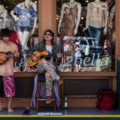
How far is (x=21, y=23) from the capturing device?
22.4 ft

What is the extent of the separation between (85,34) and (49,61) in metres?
1.08

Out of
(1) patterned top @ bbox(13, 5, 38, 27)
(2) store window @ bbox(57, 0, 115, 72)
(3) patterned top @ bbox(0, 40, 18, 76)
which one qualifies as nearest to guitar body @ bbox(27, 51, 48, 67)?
(3) patterned top @ bbox(0, 40, 18, 76)

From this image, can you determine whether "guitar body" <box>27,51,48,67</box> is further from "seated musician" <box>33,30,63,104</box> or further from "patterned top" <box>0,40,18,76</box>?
"patterned top" <box>0,40,18,76</box>

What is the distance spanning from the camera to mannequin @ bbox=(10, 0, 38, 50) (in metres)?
6.78

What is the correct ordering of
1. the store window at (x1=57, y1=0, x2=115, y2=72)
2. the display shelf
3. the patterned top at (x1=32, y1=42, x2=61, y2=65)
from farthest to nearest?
the store window at (x1=57, y1=0, x2=115, y2=72)
the display shelf
the patterned top at (x1=32, y1=42, x2=61, y2=65)

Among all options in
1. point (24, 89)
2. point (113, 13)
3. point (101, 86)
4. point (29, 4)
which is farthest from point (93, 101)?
point (29, 4)

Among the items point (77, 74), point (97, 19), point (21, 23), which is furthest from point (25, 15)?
point (77, 74)

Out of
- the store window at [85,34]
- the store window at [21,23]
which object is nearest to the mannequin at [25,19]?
the store window at [21,23]

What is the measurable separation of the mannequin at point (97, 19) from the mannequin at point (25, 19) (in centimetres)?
112

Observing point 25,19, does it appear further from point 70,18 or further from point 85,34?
point 85,34

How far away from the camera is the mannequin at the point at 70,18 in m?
6.80

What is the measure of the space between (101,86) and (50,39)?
1460mm

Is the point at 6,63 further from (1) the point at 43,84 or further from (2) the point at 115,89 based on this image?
(2) the point at 115,89

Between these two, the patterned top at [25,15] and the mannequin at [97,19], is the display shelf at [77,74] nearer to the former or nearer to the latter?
the mannequin at [97,19]
